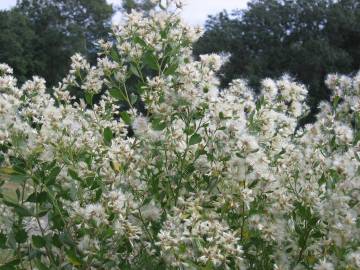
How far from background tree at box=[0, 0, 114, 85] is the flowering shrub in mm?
33608

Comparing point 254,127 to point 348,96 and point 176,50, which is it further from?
point 348,96

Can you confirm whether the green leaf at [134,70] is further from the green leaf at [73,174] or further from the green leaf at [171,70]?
the green leaf at [73,174]

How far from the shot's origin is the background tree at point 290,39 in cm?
2816

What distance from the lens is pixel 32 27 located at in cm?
4203

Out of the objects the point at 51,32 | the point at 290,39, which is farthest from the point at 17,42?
the point at 290,39

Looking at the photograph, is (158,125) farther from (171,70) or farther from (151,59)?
(151,59)

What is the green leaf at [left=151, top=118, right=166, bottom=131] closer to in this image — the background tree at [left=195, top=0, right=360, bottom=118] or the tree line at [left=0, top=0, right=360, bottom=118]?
the tree line at [left=0, top=0, right=360, bottom=118]

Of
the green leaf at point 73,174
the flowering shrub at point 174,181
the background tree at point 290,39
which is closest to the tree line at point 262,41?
the background tree at point 290,39

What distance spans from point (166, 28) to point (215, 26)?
3161 cm

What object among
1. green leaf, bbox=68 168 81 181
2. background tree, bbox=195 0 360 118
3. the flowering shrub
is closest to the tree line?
background tree, bbox=195 0 360 118

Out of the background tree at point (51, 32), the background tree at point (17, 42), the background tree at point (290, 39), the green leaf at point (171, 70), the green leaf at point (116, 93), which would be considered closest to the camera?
the green leaf at point (171, 70)

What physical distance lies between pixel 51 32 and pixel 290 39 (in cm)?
1705

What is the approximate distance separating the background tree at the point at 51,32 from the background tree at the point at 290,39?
27.5ft

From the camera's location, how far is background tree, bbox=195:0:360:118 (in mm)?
28156
